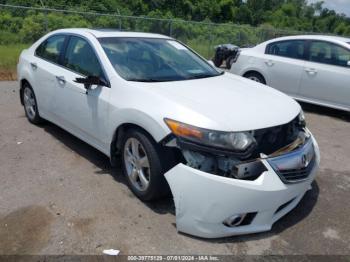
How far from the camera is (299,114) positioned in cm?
380

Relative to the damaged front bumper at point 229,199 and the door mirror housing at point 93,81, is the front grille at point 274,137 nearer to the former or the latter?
the damaged front bumper at point 229,199

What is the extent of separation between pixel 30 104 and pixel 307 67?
5212 mm

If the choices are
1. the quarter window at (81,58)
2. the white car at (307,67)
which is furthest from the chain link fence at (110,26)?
the quarter window at (81,58)

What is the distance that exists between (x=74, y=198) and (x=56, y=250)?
85 centimetres

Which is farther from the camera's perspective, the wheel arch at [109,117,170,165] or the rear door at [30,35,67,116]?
the rear door at [30,35,67,116]

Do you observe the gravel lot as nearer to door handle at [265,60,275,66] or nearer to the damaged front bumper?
the damaged front bumper

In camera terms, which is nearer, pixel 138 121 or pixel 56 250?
pixel 56 250

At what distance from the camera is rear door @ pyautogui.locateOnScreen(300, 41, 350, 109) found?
7070 millimetres

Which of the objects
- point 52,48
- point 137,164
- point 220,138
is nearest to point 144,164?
point 137,164

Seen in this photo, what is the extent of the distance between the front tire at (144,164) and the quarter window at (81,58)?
0.95 metres

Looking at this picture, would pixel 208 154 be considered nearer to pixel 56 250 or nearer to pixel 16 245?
pixel 56 250

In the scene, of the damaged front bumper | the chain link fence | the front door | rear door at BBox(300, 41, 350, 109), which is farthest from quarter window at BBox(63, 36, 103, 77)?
rear door at BBox(300, 41, 350, 109)

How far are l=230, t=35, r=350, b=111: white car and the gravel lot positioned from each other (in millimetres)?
2436

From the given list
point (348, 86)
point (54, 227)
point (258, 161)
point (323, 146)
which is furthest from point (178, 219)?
point (348, 86)
